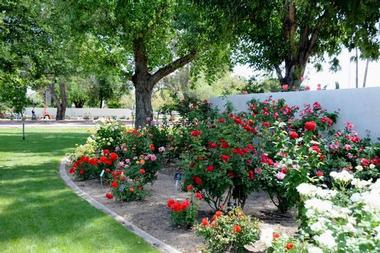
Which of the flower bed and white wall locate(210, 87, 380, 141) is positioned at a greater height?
white wall locate(210, 87, 380, 141)

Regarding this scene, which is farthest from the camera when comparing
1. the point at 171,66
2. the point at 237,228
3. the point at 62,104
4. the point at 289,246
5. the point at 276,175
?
the point at 62,104

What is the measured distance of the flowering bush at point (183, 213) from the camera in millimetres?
5918

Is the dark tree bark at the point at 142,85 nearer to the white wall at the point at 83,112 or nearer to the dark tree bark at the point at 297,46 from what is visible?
the dark tree bark at the point at 297,46

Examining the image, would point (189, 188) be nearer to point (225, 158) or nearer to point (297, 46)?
point (225, 158)

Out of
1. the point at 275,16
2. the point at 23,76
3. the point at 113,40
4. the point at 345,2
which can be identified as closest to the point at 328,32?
the point at 275,16

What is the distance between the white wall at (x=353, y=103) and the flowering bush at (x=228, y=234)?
369 cm

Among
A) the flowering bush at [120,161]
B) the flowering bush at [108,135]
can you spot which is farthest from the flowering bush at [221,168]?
the flowering bush at [108,135]

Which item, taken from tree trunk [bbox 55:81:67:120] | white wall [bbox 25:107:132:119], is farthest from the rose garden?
white wall [bbox 25:107:132:119]

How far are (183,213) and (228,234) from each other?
1.28 metres

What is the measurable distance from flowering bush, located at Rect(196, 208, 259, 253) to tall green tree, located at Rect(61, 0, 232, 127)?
9810 mm

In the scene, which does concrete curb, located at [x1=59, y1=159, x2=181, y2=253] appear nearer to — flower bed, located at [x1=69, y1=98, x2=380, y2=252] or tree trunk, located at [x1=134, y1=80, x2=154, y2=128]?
flower bed, located at [x1=69, y1=98, x2=380, y2=252]

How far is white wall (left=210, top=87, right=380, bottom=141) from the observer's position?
7574mm

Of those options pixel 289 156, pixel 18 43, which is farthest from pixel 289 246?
pixel 18 43

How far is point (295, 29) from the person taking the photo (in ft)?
53.2
